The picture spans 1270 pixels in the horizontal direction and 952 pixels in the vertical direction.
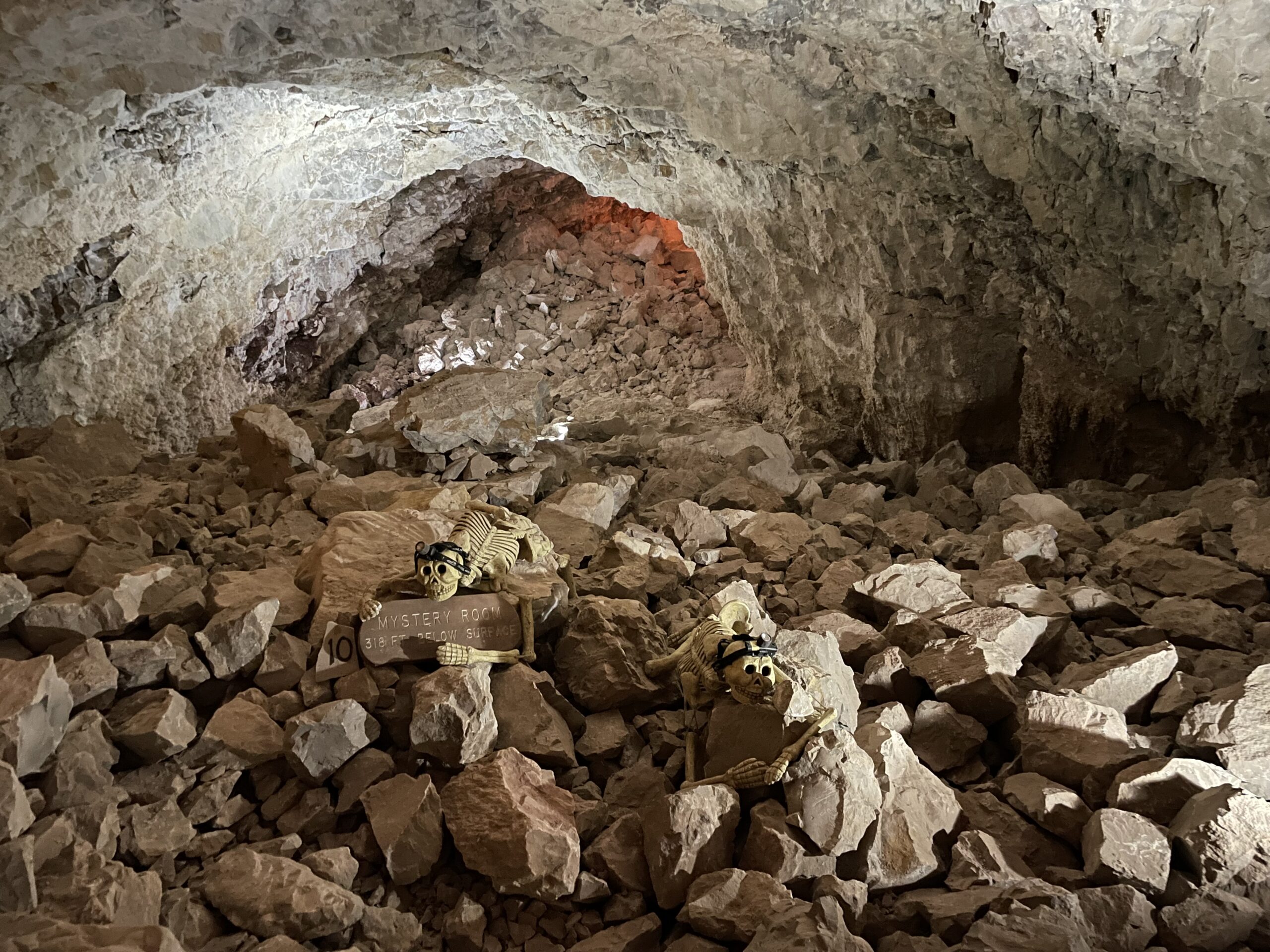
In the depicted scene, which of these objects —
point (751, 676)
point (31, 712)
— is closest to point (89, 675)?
point (31, 712)

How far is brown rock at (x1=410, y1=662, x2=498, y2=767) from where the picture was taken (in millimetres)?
2109

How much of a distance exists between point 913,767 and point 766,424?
12.0 ft

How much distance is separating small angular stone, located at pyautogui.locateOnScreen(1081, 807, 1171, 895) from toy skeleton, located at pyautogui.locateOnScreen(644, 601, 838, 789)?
0.58 metres

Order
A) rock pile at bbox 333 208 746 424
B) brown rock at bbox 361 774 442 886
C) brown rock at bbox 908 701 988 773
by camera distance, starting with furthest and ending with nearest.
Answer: rock pile at bbox 333 208 746 424, brown rock at bbox 908 701 988 773, brown rock at bbox 361 774 442 886

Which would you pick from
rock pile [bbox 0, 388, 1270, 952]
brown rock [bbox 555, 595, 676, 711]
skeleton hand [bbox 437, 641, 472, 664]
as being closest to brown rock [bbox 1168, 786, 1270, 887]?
rock pile [bbox 0, 388, 1270, 952]

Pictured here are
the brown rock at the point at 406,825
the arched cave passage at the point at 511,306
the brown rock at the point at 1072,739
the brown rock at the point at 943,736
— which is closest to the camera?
the brown rock at the point at 406,825

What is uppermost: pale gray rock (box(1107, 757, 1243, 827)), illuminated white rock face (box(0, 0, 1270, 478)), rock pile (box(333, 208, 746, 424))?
illuminated white rock face (box(0, 0, 1270, 478))

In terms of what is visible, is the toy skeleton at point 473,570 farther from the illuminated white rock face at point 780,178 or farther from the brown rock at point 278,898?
the illuminated white rock face at point 780,178

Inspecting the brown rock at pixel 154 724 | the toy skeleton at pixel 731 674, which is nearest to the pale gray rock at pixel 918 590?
the toy skeleton at pixel 731 674

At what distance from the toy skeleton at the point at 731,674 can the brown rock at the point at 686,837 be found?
6cm

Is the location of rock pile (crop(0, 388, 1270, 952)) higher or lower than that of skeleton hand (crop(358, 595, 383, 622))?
lower

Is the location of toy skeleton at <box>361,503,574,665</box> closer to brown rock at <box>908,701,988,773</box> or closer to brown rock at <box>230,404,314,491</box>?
brown rock at <box>908,701,988,773</box>

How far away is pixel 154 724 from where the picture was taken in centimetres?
206

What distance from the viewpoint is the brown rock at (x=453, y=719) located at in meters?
2.11
